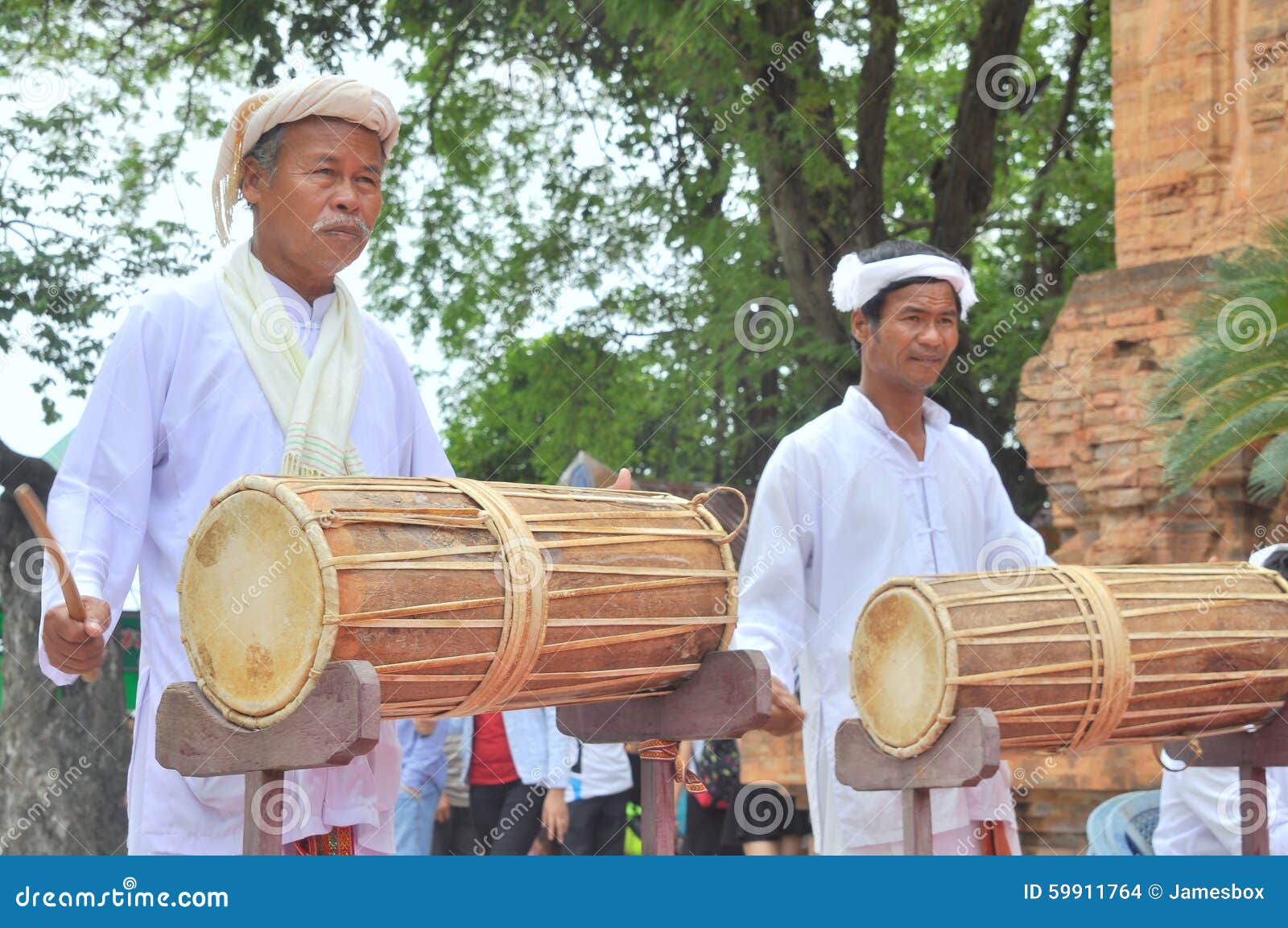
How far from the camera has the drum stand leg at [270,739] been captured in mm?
2512

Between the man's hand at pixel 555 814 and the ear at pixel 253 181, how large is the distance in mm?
4906

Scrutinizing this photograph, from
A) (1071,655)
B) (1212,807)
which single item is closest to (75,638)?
(1071,655)

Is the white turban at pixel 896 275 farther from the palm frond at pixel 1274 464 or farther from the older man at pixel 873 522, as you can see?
the palm frond at pixel 1274 464

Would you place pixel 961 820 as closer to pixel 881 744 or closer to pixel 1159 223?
pixel 881 744

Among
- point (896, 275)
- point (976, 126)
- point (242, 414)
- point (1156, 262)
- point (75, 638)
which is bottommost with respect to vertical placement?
point (75, 638)

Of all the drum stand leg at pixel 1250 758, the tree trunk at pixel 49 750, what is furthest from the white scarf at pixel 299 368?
the tree trunk at pixel 49 750

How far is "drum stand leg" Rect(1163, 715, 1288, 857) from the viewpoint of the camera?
414 centimetres

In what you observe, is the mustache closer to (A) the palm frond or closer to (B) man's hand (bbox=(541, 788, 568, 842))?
(B) man's hand (bbox=(541, 788, 568, 842))

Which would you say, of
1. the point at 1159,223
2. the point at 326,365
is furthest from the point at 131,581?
the point at 1159,223

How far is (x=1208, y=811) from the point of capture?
14.8 feet

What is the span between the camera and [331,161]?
326 cm

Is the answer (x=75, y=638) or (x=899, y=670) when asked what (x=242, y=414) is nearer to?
(x=75, y=638)

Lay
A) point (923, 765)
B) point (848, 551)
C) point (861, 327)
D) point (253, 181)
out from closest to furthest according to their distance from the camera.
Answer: point (253, 181)
point (923, 765)
point (848, 551)
point (861, 327)

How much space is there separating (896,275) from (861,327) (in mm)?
196
